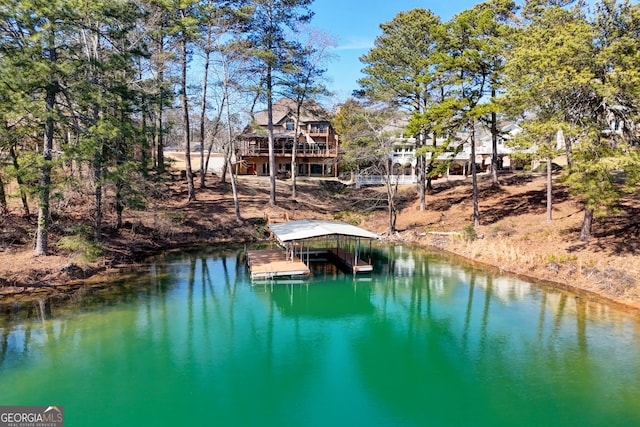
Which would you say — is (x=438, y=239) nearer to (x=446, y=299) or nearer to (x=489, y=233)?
(x=489, y=233)

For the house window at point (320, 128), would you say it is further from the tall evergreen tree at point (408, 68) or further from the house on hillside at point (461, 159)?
the tall evergreen tree at point (408, 68)

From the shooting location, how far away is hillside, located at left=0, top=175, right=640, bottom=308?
16953 mm

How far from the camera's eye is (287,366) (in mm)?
11133

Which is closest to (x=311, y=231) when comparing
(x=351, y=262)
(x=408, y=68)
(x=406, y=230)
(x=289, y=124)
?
(x=351, y=262)

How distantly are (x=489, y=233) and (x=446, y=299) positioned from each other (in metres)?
9.06

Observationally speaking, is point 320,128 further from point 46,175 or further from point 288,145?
point 46,175

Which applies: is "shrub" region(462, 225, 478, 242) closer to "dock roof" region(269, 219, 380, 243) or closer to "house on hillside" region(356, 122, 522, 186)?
"dock roof" region(269, 219, 380, 243)

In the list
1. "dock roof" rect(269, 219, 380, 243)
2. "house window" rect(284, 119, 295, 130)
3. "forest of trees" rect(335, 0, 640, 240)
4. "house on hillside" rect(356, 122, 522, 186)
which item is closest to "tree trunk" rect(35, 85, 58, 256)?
"dock roof" rect(269, 219, 380, 243)

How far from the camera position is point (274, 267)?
19.2 meters

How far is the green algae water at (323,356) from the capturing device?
9078 mm

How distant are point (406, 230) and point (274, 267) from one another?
43.1 feet

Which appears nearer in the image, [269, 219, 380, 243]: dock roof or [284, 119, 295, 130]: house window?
[269, 219, 380, 243]: dock roof

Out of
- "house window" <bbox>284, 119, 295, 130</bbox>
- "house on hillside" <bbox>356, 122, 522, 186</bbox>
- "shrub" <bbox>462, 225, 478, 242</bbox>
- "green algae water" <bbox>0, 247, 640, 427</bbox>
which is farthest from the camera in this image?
"house window" <bbox>284, 119, 295, 130</bbox>

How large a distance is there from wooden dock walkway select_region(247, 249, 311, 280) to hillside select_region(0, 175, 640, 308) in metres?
6.09
